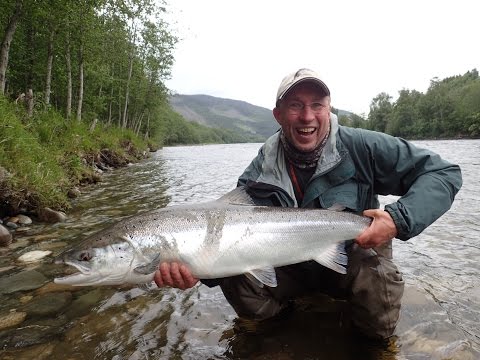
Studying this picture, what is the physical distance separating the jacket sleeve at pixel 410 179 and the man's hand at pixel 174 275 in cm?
162

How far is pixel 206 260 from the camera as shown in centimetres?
296

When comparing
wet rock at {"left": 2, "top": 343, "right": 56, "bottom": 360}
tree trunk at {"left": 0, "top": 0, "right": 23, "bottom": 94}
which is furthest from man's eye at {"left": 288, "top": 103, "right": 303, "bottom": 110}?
tree trunk at {"left": 0, "top": 0, "right": 23, "bottom": 94}

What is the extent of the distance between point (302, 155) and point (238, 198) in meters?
0.72

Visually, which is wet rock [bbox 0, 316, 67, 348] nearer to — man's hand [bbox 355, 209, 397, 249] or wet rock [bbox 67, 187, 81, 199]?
man's hand [bbox 355, 209, 397, 249]

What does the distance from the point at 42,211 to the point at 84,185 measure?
5.20 meters

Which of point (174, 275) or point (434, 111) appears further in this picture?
point (434, 111)

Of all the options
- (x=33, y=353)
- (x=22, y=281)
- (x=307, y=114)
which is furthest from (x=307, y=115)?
(x=22, y=281)

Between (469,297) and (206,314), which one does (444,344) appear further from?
(206,314)

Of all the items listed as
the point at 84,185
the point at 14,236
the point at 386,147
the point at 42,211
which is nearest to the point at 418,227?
the point at 386,147

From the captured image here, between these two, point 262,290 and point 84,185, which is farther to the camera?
point 84,185

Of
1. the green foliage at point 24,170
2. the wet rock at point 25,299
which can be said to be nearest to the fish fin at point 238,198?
the wet rock at point 25,299

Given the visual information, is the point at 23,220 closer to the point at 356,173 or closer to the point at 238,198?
the point at 238,198

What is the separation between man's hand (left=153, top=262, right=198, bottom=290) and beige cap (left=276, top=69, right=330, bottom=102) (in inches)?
67.9

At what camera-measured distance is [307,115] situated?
342cm
